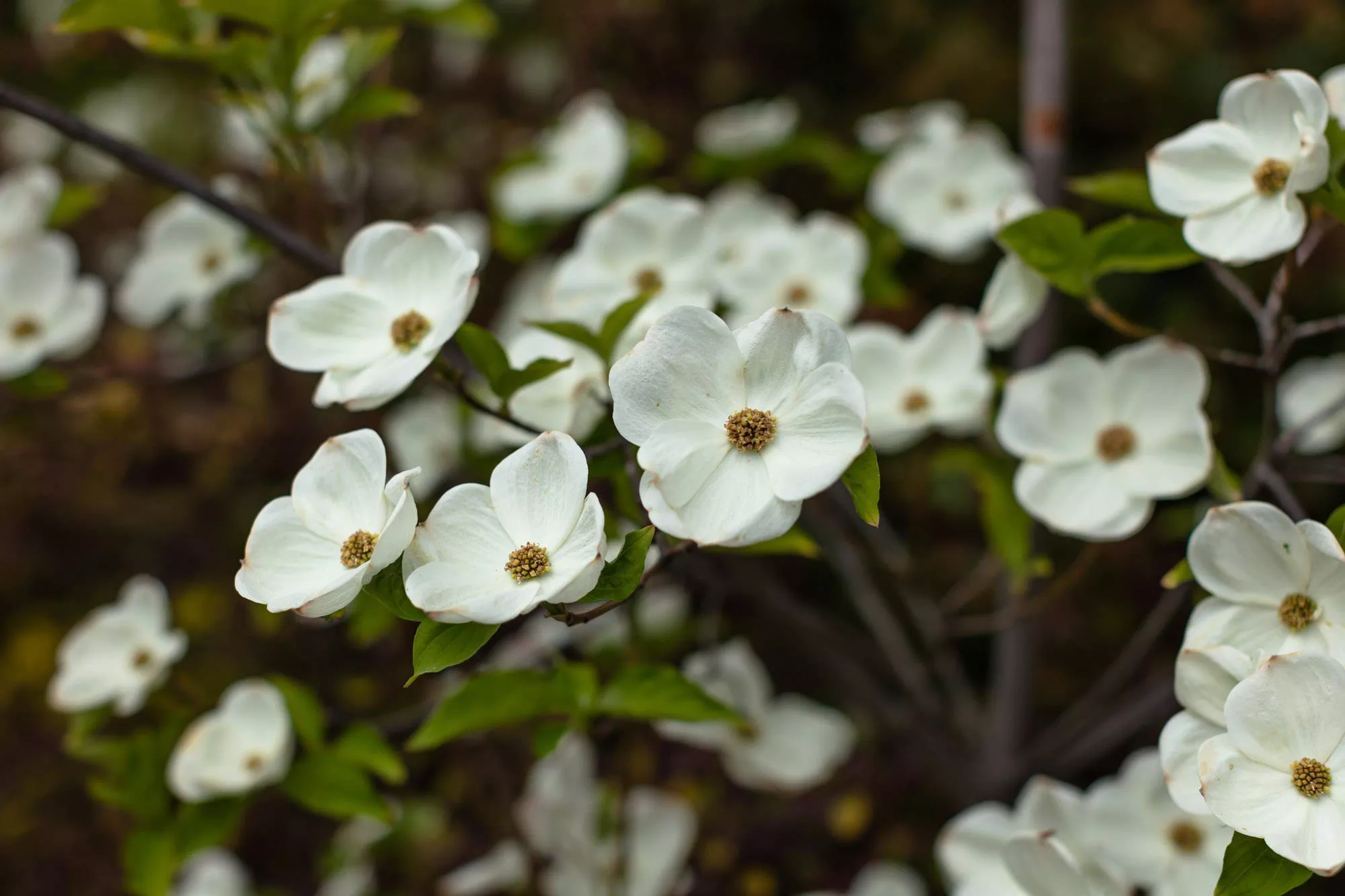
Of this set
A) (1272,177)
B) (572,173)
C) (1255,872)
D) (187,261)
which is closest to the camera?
(1255,872)

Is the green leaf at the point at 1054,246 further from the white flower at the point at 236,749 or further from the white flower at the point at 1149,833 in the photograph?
the white flower at the point at 236,749

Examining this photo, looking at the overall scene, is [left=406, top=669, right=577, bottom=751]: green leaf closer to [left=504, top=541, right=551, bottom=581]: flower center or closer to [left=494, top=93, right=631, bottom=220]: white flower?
[left=504, top=541, right=551, bottom=581]: flower center

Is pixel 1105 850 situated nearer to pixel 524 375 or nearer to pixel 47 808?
pixel 524 375

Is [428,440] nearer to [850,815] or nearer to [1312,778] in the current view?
[850,815]

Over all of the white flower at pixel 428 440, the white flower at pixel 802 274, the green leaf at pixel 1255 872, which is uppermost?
the white flower at pixel 802 274

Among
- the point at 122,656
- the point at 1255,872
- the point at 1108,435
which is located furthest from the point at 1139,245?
the point at 122,656

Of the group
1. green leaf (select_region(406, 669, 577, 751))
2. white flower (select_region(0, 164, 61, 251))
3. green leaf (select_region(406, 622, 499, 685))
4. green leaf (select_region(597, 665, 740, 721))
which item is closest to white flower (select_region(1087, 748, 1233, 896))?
green leaf (select_region(597, 665, 740, 721))

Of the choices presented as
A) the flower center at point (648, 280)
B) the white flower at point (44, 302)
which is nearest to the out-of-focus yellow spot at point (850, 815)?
the flower center at point (648, 280)
